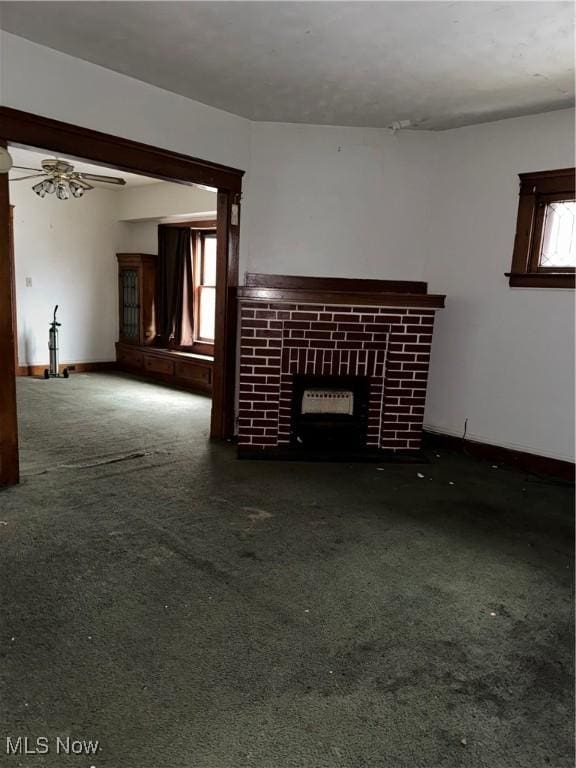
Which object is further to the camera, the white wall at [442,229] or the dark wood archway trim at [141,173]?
the white wall at [442,229]

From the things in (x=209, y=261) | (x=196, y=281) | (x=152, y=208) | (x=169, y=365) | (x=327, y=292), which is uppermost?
(x=152, y=208)

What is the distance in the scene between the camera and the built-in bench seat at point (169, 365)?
6422 mm

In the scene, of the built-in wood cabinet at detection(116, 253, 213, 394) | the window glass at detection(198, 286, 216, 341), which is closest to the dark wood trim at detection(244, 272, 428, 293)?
the built-in wood cabinet at detection(116, 253, 213, 394)

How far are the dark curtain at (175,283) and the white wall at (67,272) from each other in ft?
3.31

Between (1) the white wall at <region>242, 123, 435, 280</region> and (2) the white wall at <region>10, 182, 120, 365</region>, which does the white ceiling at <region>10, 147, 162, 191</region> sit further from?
(1) the white wall at <region>242, 123, 435, 280</region>

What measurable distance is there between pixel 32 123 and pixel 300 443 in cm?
281

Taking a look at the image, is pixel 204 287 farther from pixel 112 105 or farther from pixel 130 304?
pixel 112 105

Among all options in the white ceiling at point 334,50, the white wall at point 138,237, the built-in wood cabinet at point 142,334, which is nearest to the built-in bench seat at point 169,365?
the built-in wood cabinet at point 142,334

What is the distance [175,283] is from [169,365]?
3.62 ft

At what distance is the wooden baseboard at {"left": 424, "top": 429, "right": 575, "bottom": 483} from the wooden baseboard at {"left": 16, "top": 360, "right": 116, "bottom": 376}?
5145 mm

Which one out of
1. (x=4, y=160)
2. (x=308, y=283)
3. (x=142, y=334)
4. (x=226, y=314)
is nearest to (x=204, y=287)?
(x=142, y=334)

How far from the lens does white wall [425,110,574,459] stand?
381 centimetres

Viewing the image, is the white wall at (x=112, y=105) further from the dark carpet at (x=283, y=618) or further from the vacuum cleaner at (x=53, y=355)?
the vacuum cleaner at (x=53, y=355)

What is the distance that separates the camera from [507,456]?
4.10 metres
